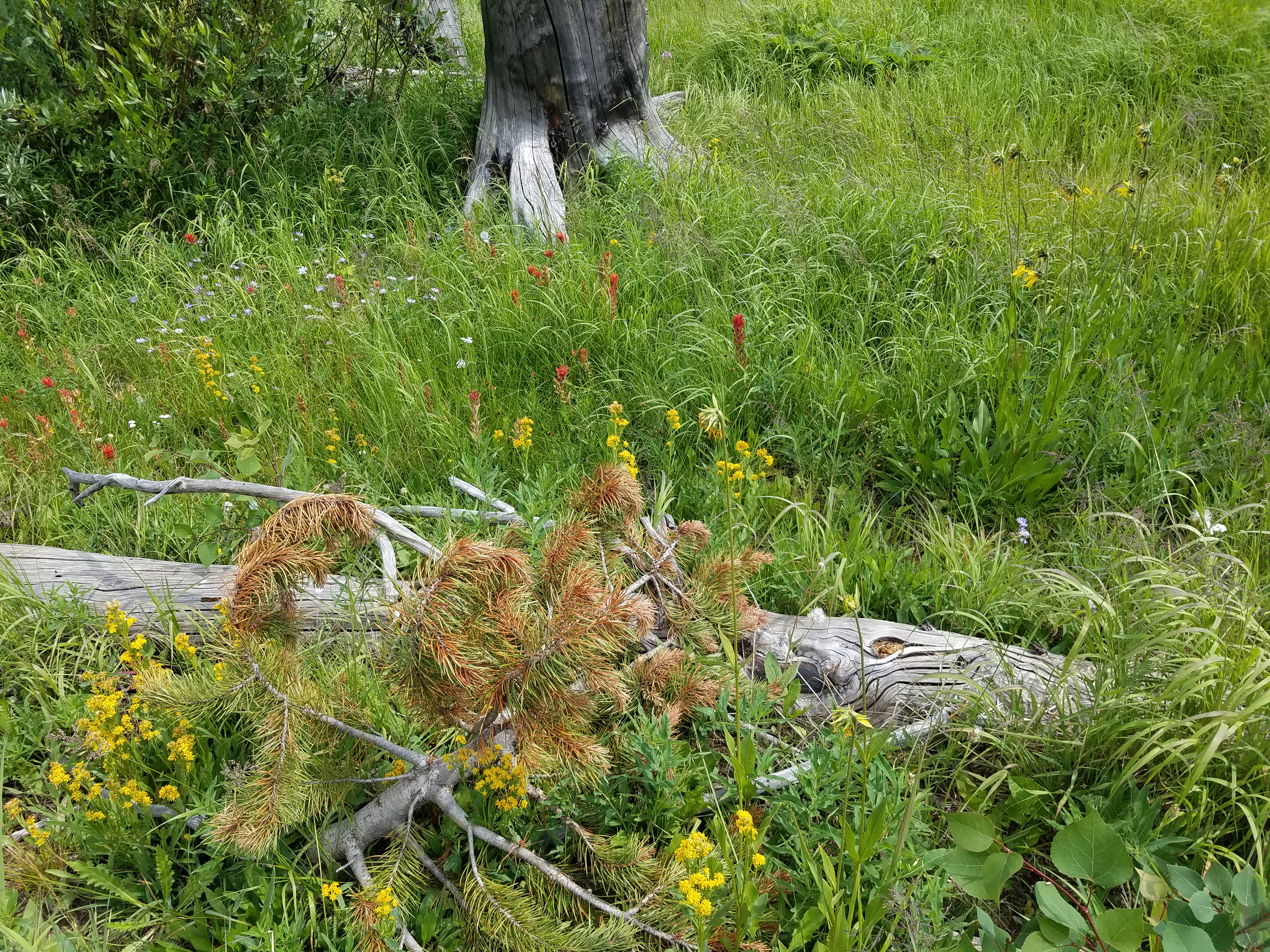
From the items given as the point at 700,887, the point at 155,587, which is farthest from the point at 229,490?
the point at 700,887

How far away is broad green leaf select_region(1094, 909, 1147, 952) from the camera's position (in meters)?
1.22

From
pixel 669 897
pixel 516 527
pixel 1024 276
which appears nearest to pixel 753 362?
pixel 1024 276

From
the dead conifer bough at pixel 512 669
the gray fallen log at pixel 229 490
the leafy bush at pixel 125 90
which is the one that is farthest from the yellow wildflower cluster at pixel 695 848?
the leafy bush at pixel 125 90

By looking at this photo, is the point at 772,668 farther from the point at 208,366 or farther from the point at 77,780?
the point at 208,366

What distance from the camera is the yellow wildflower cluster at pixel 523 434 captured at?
2795mm

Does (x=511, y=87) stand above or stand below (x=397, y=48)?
below

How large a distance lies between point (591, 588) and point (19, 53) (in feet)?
16.5

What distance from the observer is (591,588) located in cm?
159

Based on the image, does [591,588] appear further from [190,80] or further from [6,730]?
[190,80]

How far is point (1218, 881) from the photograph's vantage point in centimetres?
134

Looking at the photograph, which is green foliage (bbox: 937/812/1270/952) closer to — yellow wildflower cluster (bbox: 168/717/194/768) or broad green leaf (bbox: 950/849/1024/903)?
broad green leaf (bbox: 950/849/1024/903)

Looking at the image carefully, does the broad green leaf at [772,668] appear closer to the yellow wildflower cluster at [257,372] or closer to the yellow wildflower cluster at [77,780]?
the yellow wildflower cluster at [77,780]

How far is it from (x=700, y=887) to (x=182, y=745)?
4.08 ft

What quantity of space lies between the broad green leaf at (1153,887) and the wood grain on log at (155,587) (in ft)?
6.18
